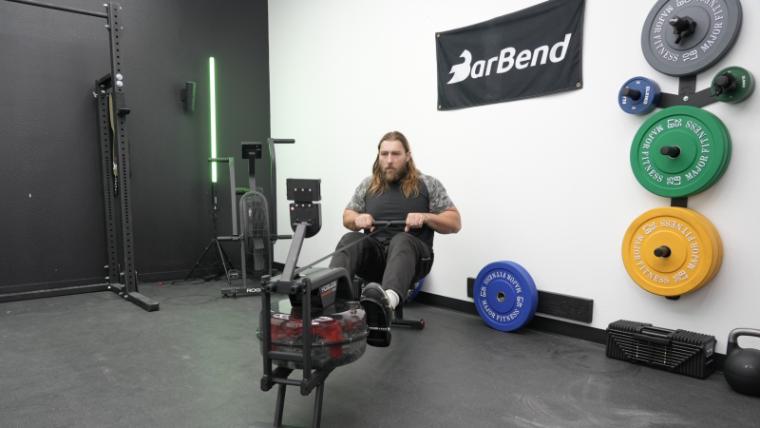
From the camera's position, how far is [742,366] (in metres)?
1.88

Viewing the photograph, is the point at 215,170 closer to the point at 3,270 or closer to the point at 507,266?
the point at 3,270

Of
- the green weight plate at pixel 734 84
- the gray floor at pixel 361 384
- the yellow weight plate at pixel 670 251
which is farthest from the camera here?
the yellow weight plate at pixel 670 251

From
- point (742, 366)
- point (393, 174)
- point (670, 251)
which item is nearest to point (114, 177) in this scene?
point (393, 174)

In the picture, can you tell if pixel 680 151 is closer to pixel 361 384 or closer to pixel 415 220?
pixel 415 220

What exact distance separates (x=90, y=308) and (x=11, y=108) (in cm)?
171

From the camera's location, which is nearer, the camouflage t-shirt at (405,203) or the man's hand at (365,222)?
the man's hand at (365,222)

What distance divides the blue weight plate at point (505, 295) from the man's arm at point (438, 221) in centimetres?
42

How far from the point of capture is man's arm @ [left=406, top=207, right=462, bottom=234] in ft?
7.82

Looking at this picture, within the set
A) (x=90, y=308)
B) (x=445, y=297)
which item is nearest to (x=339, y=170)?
(x=445, y=297)

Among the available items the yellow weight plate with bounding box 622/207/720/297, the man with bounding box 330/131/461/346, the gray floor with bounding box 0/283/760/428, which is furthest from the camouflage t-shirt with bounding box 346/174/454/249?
the yellow weight plate with bounding box 622/207/720/297

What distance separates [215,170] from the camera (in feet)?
14.8

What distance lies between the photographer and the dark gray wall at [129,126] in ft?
12.1

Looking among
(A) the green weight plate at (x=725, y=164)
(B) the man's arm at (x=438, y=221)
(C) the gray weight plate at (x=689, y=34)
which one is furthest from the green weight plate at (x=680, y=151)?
(B) the man's arm at (x=438, y=221)

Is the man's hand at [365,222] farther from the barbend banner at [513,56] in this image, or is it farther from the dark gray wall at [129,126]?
the dark gray wall at [129,126]
